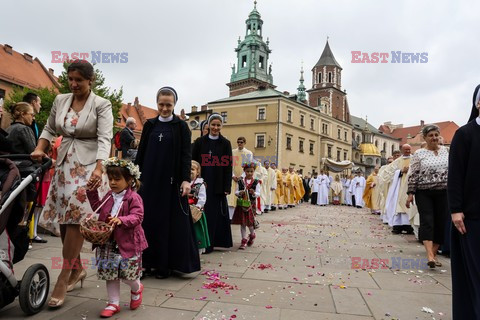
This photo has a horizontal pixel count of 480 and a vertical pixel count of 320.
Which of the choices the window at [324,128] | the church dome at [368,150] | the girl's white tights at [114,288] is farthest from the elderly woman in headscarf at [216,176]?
the church dome at [368,150]

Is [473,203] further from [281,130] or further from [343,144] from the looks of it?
[343,144]

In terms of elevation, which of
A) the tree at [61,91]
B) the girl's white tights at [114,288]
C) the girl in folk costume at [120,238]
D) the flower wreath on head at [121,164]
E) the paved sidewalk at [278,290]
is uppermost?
the tree at [61,91]

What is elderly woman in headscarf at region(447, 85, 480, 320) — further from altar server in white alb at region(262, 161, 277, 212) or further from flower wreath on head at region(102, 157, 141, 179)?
altar server in white alb at region(262, 161, 277, 212)

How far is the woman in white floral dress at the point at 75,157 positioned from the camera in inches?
133

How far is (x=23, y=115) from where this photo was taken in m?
4.81

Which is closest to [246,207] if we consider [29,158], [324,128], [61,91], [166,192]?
[166,192]

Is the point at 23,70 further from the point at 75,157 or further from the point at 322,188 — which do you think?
the point at 75,157

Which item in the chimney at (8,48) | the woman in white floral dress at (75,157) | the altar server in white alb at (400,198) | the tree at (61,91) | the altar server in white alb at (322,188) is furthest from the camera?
the chimney at (8,48)

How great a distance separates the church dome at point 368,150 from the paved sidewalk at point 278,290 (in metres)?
76.5

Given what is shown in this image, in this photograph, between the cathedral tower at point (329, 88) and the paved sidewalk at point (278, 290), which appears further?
the cathedral tower at point (329, 88)

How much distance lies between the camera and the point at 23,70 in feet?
141

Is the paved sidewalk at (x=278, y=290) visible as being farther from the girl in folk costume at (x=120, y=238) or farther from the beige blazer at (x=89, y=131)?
the beige blazer at (x=89, y=131)

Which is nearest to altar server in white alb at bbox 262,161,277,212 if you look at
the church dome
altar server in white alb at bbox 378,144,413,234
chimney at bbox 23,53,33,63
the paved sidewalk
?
altar server in white alb at bbox 378,144,413,234

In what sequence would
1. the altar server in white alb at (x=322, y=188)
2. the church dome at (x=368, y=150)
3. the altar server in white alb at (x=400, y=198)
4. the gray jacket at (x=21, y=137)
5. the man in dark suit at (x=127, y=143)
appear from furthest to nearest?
the church dome at (x=368, y=150) < the altar server in white alb at (x=322, y=188) < the altar server in white alb at (x=400, y=198) < the man in dark suit at (x=127, y=143) < the gray jacket at (x=21, y=137)
